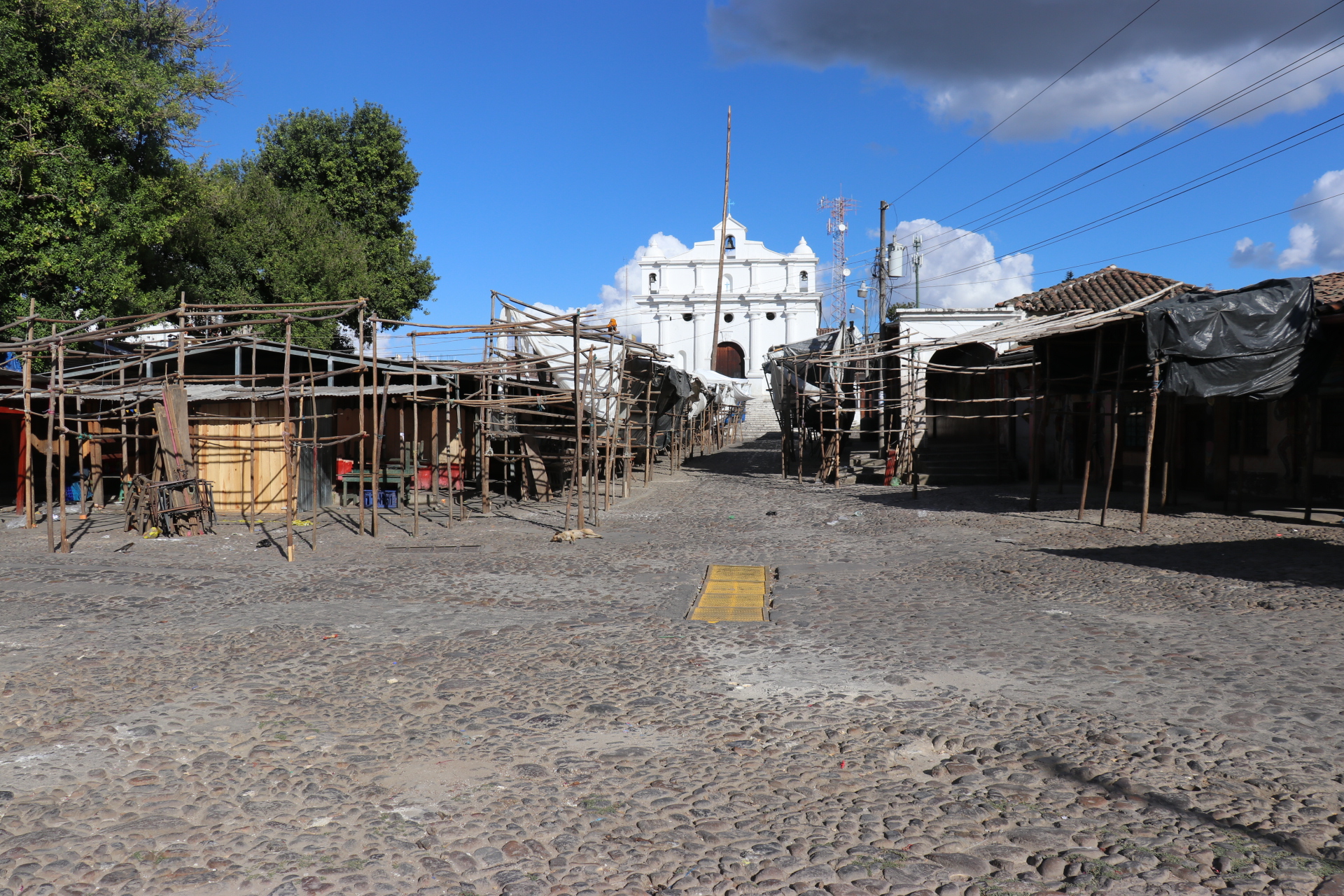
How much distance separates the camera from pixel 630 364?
69.3 feet

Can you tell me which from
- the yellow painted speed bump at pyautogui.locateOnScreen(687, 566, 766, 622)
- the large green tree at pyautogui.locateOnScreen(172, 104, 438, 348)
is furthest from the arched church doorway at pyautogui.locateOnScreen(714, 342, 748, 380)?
the yellow painted speed bump at pyautogui.locateOnScreen(687, 566, 766, 622)

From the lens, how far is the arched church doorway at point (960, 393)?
2273cm

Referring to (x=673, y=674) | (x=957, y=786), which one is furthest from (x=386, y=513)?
(x=957, y=786)

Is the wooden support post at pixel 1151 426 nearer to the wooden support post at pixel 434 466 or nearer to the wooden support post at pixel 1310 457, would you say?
the wooden support post at pixel 1310 457

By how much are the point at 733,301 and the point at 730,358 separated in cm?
357

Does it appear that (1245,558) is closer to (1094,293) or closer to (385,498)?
(385,498)

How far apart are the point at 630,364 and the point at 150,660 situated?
15613mm

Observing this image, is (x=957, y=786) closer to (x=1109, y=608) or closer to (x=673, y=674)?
(x=673, y=674)

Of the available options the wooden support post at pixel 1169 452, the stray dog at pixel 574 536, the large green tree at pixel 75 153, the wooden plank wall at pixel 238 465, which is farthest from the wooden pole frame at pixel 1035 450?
the large green tree at pixel 75 153

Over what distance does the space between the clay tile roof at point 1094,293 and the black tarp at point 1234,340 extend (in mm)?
9166

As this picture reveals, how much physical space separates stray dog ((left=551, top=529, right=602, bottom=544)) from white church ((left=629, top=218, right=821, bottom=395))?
45.6 meters

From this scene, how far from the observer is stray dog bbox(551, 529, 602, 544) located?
39.5 ft

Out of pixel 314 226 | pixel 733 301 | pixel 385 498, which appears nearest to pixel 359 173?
pixel 314 226

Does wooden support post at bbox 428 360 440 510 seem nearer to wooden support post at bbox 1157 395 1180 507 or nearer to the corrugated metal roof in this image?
the corrugated metal roof
